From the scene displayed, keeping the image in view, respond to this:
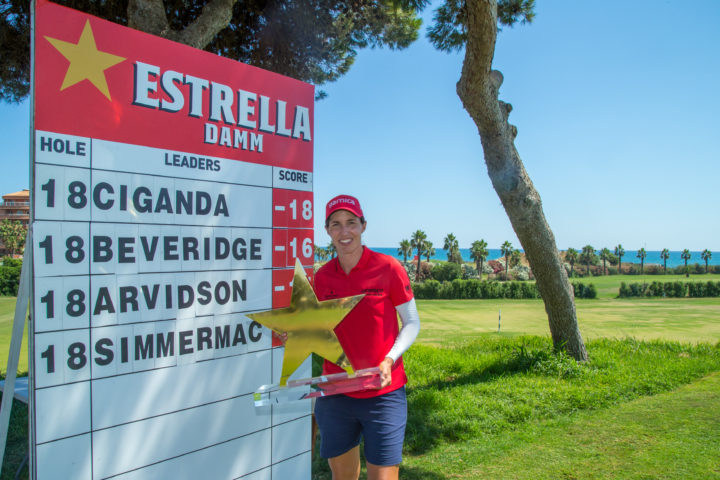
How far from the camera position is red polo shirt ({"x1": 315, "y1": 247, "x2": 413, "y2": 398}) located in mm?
2168

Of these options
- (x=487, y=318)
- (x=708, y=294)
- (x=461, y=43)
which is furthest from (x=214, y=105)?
(x=708, y=294)

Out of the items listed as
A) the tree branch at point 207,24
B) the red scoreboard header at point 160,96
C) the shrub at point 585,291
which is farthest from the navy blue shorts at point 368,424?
the shrub at point 585,291

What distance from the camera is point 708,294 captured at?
2678 cm

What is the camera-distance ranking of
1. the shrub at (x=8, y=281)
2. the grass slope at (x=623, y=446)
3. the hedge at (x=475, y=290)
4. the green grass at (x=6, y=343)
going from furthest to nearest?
the hedge at (x=475, y=290) < the shrub at (x=8, y=281) < the green grass at (x=6, y=343) < the grass slope at (x=623, y=446)

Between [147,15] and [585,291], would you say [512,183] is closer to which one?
[147,15]

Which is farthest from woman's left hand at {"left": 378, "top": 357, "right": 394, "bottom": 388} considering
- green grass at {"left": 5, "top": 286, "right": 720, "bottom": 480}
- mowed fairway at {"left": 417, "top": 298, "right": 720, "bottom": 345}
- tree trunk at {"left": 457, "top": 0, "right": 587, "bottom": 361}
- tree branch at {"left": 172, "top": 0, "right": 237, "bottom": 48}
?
mowed fairway at {"left": 417, "top": 298, "right": 720, "bottom": 345}

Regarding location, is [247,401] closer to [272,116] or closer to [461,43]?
[272,116]

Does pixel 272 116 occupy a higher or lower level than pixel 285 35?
lower

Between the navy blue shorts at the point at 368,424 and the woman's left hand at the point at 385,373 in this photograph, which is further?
the navy blue shorts at the point at 368,424

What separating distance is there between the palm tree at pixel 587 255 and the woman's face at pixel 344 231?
67.1 meters

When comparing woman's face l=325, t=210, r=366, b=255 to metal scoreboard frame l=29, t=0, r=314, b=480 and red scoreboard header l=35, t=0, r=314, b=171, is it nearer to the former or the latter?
metal scoreboard frame l=29, t=0, r=314, b=480

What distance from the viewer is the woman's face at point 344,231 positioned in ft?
7.34

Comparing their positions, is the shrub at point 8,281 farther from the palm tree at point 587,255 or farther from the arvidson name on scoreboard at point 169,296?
the palm tree at point 587,255

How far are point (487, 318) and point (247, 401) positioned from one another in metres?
15.2
